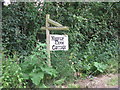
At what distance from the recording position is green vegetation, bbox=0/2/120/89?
338 centimetres

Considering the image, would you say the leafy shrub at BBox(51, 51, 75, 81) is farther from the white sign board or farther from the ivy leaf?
the ivy leaf

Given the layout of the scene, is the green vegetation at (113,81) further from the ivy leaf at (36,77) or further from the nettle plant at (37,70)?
the ivy leaf at (36,77)

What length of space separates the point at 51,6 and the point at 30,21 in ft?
2.99

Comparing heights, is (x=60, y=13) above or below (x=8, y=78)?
above

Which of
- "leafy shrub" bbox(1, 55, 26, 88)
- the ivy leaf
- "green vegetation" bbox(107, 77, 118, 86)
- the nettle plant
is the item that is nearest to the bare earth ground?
"green vegetation" bbox(107, 77, 118, 86)

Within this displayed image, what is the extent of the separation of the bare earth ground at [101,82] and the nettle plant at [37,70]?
0.70 m

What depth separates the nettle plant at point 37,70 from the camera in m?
3.21

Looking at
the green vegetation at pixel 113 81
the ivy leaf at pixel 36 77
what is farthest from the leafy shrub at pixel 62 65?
the green vegetation at pixel 113 81

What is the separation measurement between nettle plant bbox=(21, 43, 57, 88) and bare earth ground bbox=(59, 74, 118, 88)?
70cm

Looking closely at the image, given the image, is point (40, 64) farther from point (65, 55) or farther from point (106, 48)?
point (106, 48)

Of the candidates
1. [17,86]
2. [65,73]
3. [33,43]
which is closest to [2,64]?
[17,86]

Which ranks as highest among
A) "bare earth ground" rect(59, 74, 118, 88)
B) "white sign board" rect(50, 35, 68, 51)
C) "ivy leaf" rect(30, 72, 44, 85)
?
"white sign board" rect(50, 35, 68, 51)

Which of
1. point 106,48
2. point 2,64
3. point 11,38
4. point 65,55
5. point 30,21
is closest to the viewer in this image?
point 2,64

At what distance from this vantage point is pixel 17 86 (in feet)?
10.1
